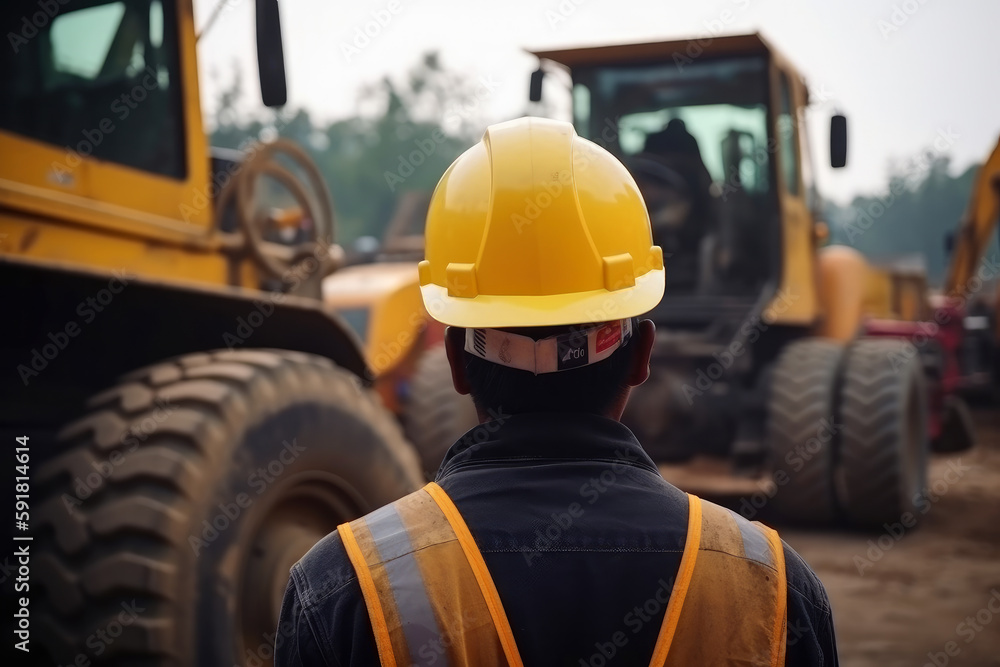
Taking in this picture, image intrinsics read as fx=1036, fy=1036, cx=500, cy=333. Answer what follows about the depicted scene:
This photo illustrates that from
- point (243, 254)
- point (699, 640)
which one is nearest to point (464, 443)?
point (699, 640)

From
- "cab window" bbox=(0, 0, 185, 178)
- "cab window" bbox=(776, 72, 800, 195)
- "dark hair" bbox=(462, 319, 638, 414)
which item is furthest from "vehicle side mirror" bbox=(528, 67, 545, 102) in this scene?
"dark hair" bbox=(462, 319, 638, 414)

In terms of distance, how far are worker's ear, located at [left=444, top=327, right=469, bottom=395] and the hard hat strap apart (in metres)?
0.05

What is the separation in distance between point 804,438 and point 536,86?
125 inches

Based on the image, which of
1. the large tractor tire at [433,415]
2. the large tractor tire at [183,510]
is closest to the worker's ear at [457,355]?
the large tractor tire at [183,510]

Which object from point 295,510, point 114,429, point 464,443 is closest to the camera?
point 464,443

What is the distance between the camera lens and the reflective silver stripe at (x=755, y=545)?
1.36 meters

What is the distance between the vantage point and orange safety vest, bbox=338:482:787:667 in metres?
1.27

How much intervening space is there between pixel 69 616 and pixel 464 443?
163 centimetres

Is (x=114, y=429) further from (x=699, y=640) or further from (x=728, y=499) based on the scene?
(x=728, y=499)

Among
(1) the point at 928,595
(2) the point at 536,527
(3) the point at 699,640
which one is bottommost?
(1) the point at 928,595

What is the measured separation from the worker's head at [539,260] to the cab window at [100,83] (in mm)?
2056

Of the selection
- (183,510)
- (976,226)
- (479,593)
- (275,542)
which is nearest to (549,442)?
(479,593)

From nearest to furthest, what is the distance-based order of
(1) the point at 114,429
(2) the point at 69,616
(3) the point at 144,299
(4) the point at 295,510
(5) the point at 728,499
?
(2) the point at 69,616 → (1) the point at 114,429 → (3) the point at 144,299 → (4) the point at 295,510 → (5) the point at 728,499

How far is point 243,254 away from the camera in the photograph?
4.25 meters
